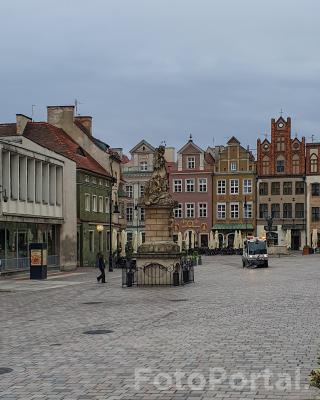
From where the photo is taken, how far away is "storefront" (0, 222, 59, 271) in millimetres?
37844

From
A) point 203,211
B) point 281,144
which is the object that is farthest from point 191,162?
point 281,144

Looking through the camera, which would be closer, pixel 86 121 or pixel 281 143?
pixel 86 121

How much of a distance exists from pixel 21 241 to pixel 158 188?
1257 centimetres

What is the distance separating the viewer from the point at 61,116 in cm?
5819

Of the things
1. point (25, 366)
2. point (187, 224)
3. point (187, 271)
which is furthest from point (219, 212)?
point (25, 366)

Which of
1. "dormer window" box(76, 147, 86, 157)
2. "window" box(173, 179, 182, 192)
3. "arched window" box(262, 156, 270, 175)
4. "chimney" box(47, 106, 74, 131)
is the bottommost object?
"window" box(173, 179, 182, 192)

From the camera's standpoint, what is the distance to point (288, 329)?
49.8 feet

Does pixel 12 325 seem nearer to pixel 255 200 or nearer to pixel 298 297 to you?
pixel 298 297

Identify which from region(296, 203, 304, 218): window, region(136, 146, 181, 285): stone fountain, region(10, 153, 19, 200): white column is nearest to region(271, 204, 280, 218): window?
region(296, 203, 304, 218): window

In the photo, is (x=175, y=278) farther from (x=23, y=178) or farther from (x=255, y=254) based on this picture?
(x=255, y=254)

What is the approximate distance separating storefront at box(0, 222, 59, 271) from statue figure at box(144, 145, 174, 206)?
1050 centimetres

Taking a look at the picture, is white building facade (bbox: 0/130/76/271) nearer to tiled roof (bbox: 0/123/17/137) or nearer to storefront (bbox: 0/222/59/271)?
storefront (bbox: 0/222/59/271)

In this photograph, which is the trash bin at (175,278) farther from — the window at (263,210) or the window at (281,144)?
A: the window at (281,144)

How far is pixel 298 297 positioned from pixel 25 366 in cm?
1416
